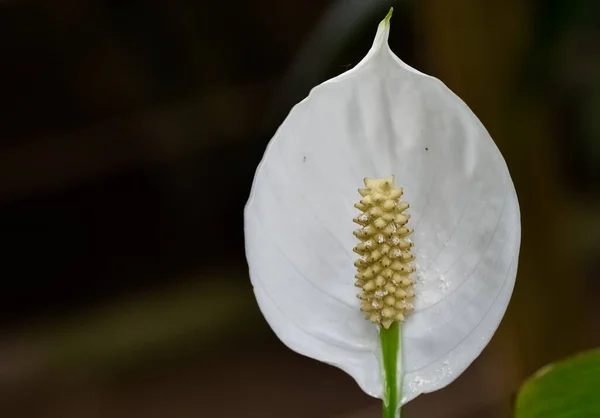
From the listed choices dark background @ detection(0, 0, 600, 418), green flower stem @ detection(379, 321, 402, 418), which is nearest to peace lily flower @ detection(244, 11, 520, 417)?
green flower stem @ detection(379, 321, 402, 418)

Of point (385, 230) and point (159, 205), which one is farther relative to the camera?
point (159, 205)

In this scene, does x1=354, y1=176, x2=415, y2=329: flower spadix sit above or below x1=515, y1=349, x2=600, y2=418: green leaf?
above

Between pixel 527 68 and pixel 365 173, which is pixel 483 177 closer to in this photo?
pixel 365 173

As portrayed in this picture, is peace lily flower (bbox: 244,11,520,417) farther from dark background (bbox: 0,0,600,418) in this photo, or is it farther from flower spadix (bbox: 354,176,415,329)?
dark background (bbox: 0,0,600,418)

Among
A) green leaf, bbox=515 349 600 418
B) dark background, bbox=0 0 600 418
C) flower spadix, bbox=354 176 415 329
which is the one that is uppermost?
dark background, bbox=0 0 600 418

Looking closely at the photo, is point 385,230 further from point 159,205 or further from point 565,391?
point 159,205

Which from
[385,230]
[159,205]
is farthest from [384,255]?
[159,205]
